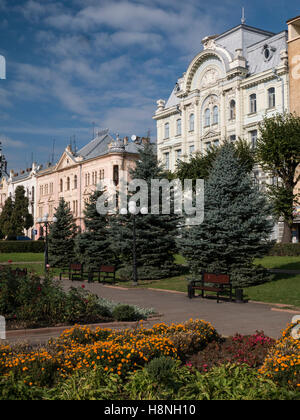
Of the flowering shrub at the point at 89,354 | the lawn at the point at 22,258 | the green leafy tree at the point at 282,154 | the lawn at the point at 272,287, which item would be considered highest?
the green leafy tree at the point at 282,154

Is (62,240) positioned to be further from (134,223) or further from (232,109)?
(232,109)

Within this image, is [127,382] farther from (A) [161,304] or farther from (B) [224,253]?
(B) [224,253]

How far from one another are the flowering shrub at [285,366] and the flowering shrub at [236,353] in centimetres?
53

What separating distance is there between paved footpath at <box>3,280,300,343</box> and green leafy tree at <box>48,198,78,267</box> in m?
14.8

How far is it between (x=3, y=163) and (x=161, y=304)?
6.32 metres

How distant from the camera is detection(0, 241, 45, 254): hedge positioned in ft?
152

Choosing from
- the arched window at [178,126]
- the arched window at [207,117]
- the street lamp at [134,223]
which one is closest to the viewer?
the street lamp at [134,223]

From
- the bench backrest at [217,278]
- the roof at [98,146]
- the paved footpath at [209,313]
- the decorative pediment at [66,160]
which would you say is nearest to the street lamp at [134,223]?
the paved footpath at [209,313]

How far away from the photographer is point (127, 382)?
5.84 m

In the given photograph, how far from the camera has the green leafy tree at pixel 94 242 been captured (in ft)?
84.7

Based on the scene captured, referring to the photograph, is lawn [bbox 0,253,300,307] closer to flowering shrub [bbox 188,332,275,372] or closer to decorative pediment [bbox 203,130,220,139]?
flowering shrub [bbox 188,332,275,372]

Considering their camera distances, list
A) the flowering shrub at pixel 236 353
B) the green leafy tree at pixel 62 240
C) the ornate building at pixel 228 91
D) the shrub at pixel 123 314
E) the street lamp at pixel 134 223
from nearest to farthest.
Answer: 1. the flowering shrub at pixel 236 353
2. the shrub at pixel 123 314
3. the street lamp at pixel 134 223
4. the green leafy tree at pixel 62 240
5. the ornate building at pixel 228 91

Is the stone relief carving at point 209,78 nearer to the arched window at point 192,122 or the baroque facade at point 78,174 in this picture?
the arched window at point 192,122

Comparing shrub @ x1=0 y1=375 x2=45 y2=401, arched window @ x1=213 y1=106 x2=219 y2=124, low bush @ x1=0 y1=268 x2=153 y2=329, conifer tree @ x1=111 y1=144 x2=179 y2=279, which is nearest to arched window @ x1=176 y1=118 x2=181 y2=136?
arched window @ x1=213 y1=106 x2=219 y2=124
